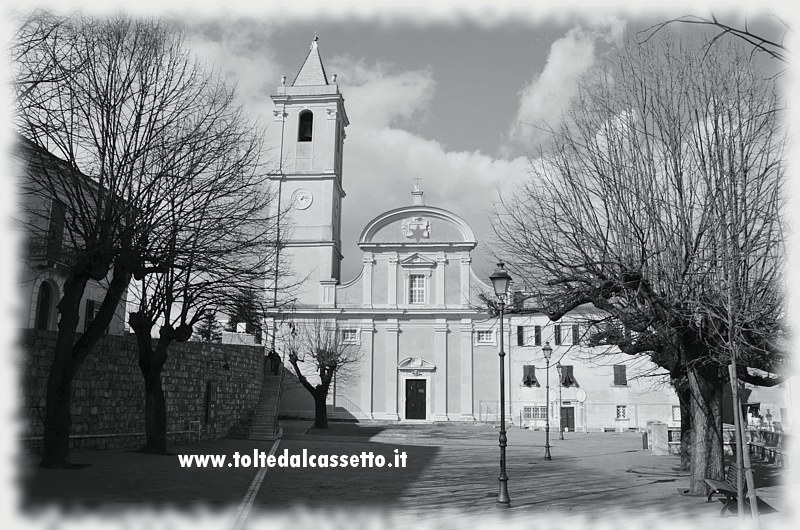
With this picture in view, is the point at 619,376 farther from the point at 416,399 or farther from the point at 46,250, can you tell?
the point at 46,250

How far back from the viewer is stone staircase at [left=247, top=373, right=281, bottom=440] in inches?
1030

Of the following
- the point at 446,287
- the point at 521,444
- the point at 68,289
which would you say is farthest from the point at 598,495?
the point at 446,287

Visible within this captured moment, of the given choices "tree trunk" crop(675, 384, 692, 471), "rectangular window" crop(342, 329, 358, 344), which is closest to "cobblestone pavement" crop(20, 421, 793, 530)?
"tree trunk" crop(675, 384, 692, 471)

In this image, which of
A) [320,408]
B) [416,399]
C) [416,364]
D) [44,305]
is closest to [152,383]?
[44,305]

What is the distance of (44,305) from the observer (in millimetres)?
24047

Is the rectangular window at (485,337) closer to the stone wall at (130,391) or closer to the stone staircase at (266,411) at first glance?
the stone staircase at (266,411)

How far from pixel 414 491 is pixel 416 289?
106ft

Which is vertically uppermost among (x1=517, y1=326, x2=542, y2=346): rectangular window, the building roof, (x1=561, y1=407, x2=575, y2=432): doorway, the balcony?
the building roof

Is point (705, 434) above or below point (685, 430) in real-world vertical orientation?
above

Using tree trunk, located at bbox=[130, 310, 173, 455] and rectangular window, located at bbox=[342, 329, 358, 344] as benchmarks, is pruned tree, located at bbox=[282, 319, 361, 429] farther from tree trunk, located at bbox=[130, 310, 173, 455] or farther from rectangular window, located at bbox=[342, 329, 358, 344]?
tree trunk, located at bbox=[130, 310, 173, 455]

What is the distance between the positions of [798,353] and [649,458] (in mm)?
11647

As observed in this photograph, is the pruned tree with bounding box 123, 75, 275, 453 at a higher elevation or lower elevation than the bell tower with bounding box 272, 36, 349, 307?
lower

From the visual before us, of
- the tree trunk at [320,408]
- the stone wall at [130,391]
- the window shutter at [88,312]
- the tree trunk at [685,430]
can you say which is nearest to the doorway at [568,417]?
the tree trunk at [320,408]

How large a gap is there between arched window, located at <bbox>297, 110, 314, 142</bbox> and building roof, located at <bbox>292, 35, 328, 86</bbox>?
7.78 feet
